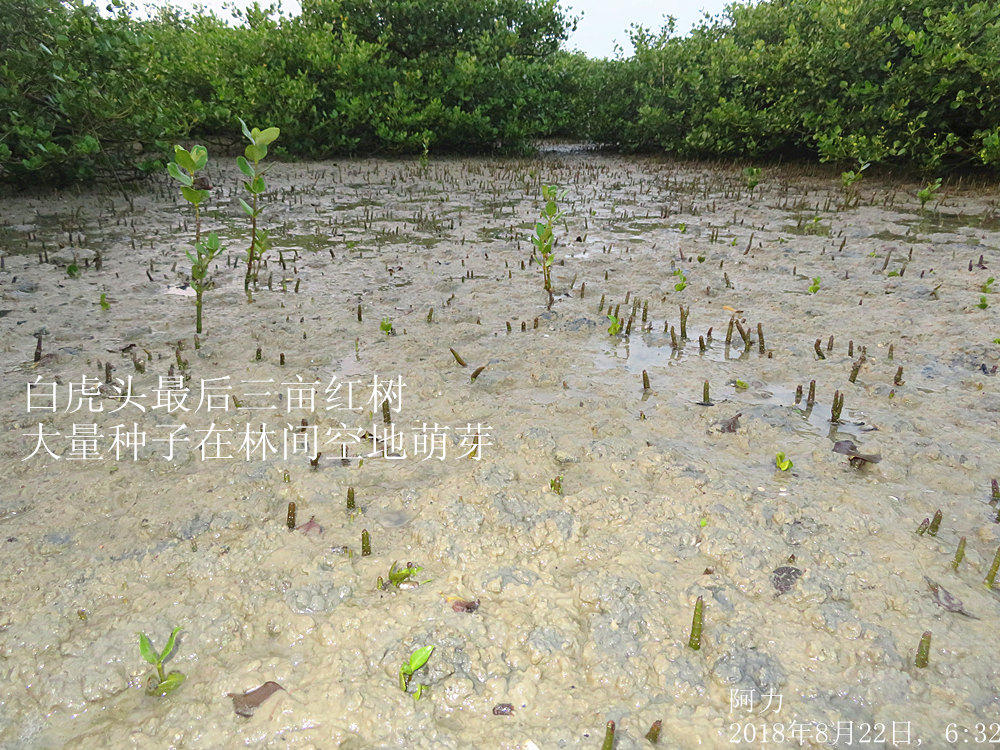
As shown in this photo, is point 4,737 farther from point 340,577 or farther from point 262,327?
point 262,327

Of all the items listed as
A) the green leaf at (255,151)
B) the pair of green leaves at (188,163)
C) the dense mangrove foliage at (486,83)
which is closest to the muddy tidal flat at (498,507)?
the pair of green leaves at (188,163)

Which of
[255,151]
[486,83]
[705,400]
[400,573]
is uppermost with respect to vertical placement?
[486,83]

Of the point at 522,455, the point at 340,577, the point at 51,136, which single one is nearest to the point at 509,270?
the point at 522,455

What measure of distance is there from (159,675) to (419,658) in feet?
2.44

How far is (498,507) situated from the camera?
2541 mm

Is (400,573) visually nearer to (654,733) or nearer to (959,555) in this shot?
(654,733)

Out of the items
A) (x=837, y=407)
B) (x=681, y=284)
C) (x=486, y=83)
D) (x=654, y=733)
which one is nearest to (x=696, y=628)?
(x=654, y=733)

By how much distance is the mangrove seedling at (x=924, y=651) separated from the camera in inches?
71.6

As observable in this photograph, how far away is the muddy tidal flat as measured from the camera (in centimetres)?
175

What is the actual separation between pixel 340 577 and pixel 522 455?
1.05m

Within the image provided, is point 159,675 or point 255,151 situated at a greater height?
point 255,151

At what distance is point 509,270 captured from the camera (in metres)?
5.62

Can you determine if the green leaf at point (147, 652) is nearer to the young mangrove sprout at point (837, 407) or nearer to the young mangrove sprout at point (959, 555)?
the young mangrove sprout at point (959, 555)

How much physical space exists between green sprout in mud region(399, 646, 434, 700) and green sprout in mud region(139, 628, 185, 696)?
0.64m
